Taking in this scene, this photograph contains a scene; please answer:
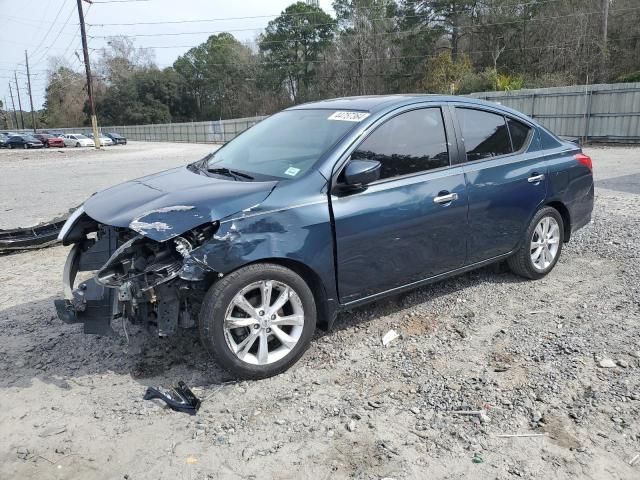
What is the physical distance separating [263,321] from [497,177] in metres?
A: 2.37

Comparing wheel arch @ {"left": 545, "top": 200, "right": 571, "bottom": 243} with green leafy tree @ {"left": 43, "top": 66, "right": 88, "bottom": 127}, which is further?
green leafy tree @ {"left": 43, "top": 66, "right": 88, "bottom": 127}

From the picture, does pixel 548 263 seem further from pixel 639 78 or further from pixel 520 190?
pixel 639 78

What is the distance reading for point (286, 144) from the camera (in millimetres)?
4129

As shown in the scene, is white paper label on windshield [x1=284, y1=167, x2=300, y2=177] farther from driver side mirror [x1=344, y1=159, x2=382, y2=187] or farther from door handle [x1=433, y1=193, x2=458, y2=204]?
door handle [x1=433, y1=193, x2=458, y2=204]

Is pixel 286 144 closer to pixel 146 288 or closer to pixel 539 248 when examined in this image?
pixel 146 288

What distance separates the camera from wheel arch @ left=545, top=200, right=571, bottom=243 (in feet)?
16.7

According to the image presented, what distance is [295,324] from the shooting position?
3502 millimetres

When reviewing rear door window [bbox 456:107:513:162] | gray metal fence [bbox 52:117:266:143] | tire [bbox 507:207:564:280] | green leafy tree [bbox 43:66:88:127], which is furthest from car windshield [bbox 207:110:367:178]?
green leafy tree [bbox 43:66:88:127]

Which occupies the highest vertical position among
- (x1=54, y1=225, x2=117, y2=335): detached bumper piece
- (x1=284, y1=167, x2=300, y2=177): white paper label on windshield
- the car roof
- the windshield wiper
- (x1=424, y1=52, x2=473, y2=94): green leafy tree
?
(x1=424, y1=52, x2=473, y2=94): green leafy tree

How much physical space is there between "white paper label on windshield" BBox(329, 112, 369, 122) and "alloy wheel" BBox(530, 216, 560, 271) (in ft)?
6.86

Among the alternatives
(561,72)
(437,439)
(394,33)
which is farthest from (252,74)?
Answer: (437,439)

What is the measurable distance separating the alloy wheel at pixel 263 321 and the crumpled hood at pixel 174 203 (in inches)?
20.2

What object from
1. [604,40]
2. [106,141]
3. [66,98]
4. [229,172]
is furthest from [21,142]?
[229,172]

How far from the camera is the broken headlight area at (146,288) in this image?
127 inches
